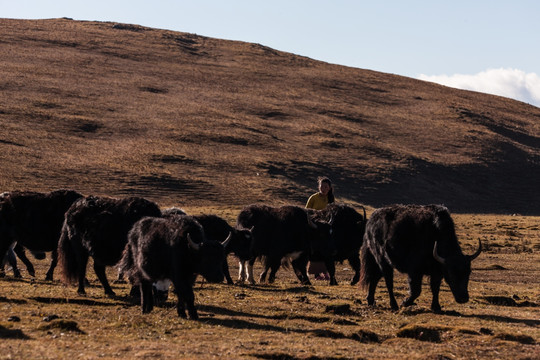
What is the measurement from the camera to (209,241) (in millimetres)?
12180

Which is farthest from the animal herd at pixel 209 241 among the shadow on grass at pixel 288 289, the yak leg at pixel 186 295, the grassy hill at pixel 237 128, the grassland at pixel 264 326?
the grassy hill at pixel 237 128

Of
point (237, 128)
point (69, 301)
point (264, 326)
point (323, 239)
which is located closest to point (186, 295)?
point (264, 326)

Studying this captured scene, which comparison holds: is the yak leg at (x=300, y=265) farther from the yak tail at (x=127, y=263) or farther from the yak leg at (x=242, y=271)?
the yak tail at (x=127, y=263)

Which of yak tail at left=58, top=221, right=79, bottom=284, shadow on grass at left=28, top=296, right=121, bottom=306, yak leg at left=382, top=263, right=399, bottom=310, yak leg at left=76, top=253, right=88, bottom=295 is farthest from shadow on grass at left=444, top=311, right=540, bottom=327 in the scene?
yak tail at left=58, top=221, right=79, bottom=284

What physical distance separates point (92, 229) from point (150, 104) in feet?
228

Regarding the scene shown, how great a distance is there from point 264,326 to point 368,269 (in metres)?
3.29

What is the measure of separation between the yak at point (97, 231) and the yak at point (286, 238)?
4.47 metres

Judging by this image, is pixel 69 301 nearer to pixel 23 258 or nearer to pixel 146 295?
pixel 146 295

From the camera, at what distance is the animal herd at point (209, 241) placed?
1223 cm

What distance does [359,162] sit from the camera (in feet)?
238

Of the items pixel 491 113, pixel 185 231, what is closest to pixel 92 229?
pixel 185 231

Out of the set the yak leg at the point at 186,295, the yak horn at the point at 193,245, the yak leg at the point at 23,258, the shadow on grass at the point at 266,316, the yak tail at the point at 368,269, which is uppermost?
the yak horn at the point at 193,245

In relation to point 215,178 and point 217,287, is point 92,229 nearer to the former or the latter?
point 217,287

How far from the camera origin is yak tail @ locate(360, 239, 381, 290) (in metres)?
14.6
